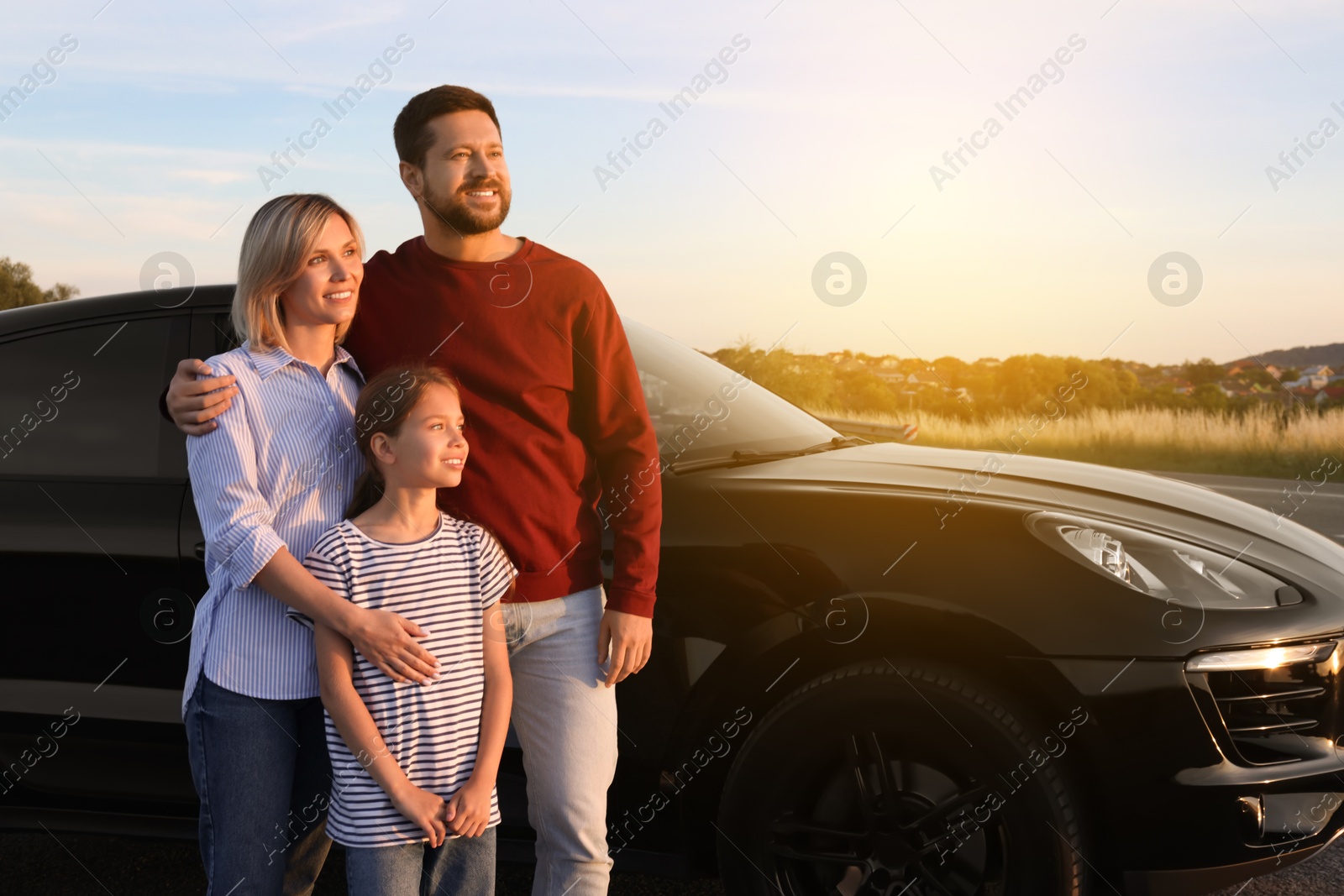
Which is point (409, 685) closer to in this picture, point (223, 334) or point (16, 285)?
point (223, 334)

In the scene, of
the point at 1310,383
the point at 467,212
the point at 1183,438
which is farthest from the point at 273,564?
the point at 1310,383

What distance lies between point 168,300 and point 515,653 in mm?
1398

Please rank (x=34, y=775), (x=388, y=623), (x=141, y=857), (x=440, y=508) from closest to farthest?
(x=388, y=623), (x=440, y=508), (x=34, y=775), (x=141, y=857)

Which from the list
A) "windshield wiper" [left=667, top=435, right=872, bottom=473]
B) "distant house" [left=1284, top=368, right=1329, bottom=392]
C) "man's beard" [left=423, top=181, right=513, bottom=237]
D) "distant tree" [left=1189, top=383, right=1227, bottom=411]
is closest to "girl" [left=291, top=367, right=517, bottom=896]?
"man's beard" [left=423, top=181, right=513, bottom=237]

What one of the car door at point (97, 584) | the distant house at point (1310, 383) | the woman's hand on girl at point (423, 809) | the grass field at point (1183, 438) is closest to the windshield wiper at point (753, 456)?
the woman's hand on girl at point (423, 809)

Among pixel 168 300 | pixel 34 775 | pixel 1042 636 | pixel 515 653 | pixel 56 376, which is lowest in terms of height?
pixel 34 775

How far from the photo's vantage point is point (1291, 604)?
7.13 ft

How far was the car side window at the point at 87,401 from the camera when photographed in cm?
254

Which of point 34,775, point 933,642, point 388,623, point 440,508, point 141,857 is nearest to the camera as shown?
point 388,623

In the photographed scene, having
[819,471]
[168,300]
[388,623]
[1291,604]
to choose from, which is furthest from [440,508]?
[1291,604]

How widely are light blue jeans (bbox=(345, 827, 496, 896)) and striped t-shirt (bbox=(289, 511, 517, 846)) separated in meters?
0.03

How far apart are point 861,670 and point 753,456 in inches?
28.5

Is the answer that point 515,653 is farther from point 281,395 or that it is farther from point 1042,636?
point 1042,636

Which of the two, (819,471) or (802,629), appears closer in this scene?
(802,629)
